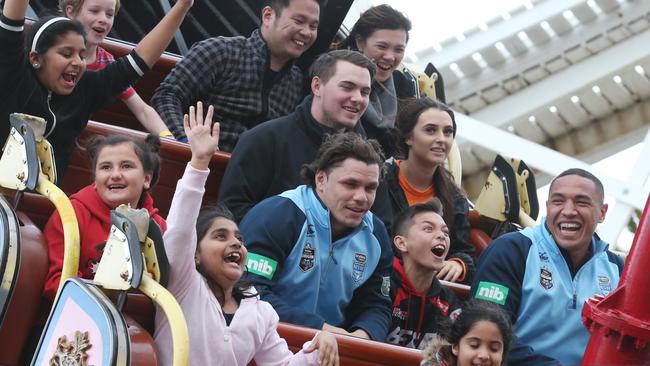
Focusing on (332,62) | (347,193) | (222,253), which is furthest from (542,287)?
(222,253)

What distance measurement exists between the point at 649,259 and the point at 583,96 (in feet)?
46.6

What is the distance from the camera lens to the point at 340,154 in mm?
4383

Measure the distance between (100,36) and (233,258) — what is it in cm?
165

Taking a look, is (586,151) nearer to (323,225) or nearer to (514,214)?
(514,214)

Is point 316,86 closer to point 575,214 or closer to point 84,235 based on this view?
point 575,214

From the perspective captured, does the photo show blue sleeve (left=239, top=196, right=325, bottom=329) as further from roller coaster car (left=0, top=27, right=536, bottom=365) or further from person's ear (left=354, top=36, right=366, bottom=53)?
person's ear (left=354, top=36, right=366, bottom=53)

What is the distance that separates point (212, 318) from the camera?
11.9ft

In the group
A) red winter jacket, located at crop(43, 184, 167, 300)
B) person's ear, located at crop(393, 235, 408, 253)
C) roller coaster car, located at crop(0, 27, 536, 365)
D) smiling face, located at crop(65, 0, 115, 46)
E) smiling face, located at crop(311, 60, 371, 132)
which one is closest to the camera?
roller coaster car, located at crop(0, 27, 536, 365)

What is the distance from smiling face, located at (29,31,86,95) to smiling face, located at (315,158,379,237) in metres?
0.78

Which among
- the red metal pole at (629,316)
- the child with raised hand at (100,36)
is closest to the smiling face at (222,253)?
the red metal pole at (629,316)

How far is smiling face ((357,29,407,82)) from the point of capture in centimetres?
561

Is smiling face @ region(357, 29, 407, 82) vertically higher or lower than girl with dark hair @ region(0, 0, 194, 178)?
higher

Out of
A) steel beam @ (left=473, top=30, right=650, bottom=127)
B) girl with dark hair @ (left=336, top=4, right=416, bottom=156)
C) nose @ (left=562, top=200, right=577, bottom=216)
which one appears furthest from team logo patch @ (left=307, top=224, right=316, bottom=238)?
steel beam @ (left=473, top=30, right=650, bottom=127)

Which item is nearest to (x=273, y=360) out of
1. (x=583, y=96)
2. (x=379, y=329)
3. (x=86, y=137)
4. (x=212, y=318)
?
(x=212, y=318)
